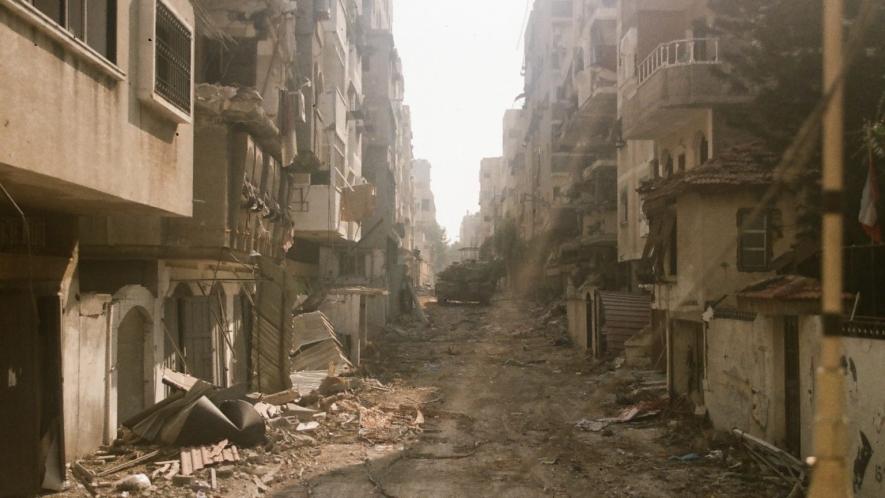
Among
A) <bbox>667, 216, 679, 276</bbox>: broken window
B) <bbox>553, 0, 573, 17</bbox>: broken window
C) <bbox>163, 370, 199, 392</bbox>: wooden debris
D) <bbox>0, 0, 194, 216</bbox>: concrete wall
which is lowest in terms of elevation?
<bbox>163, 370, 199, 392</bbox>: wooden debris

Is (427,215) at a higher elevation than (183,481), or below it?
higher

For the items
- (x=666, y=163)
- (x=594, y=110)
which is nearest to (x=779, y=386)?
(x=666, y=163)

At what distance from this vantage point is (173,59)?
436 inches

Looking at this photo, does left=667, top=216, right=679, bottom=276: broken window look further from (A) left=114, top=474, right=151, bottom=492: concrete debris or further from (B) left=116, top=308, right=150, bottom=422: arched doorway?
(A) left=114, top=474, right=151, bottom=492: concrete debris

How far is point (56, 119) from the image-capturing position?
299 inches

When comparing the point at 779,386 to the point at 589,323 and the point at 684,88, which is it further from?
the point at 589,323

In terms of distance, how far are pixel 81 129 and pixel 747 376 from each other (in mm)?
10281

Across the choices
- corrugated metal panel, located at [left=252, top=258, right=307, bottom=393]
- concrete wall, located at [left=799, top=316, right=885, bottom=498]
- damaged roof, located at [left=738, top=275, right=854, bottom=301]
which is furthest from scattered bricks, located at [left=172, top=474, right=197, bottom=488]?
damaged roof, located at [left=738, top=275, right=854, bottom=301]

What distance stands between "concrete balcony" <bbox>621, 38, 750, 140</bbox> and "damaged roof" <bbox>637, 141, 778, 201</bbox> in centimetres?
237

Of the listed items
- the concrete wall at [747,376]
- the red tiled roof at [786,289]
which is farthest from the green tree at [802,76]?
the concrete wall at [747,376]

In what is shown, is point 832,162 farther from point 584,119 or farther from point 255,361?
point 584,119

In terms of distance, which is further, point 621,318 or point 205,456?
point 621,318

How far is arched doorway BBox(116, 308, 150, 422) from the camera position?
13.0m

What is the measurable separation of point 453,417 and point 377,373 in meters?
7.04
